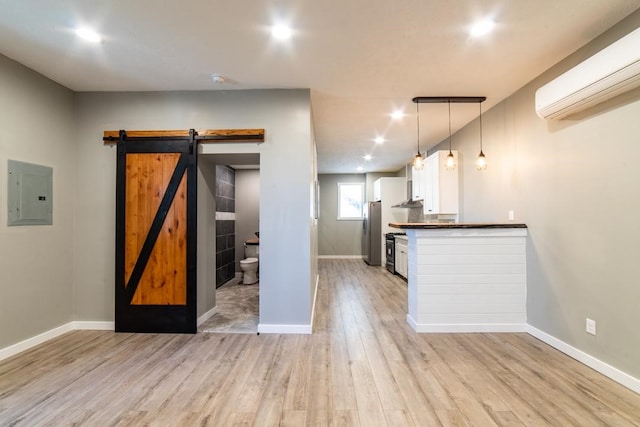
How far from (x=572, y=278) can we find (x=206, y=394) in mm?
3240

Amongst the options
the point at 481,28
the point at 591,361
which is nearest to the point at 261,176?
the point at 481,28

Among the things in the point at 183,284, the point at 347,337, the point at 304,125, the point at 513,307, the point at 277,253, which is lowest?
the point at 347,337

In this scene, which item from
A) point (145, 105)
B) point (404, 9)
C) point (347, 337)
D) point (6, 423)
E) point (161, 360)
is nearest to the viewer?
point (6, 423)

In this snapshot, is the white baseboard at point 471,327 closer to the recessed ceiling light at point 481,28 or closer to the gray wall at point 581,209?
the gray wall at point 581,209

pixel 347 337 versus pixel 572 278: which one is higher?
pixel 572 278

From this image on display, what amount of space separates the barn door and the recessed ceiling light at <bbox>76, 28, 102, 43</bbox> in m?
1.02

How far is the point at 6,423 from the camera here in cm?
175

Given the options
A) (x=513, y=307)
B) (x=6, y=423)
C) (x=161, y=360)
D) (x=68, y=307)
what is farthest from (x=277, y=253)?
(x=513, y=307)

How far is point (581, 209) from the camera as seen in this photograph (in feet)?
8.16

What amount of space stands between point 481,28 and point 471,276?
7.82 feet

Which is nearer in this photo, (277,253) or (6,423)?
(6,423)

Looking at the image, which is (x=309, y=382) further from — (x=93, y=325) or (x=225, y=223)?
(x=225, y=223)

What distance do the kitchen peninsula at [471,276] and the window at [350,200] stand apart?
18.8ft

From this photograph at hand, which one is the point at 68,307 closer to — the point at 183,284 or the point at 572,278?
the point at 183,284
